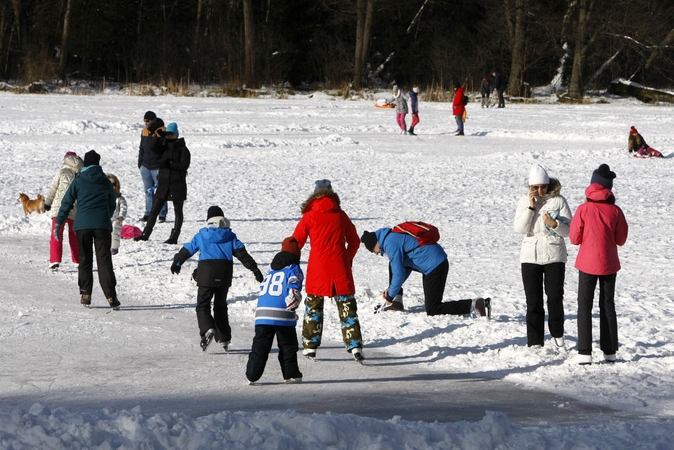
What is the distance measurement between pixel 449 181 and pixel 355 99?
2465 centimetres

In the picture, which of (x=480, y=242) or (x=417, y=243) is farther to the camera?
(x=480, y=242)

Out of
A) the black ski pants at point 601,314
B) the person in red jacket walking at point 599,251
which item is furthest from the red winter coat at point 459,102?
the black ski pants at point 601,314

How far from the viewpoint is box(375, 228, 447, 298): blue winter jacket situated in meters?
8.41

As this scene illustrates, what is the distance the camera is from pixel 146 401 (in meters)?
6.18

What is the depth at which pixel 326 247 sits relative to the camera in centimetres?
709

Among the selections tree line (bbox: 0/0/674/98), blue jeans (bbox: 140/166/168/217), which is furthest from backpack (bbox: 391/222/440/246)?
tree line (bbox: 0/0/674/98)

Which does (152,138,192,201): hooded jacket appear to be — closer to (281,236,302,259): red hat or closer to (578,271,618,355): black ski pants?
(281,236,302,259): red hat

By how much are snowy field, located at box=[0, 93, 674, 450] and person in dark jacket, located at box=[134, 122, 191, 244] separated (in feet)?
1.39

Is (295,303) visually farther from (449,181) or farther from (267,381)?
(449,181)

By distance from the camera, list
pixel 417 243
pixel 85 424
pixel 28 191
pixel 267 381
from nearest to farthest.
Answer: pixel 85 424 < pixel 267 381 < pixel 417 243 < pixel 28 191

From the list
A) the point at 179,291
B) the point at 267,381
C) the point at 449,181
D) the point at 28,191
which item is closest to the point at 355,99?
the point at 449,181

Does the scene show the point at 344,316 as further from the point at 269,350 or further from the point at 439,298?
the point at 439,298

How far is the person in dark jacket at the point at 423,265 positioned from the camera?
8414 millimetres

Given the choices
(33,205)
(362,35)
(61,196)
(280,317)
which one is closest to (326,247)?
(280,317)
